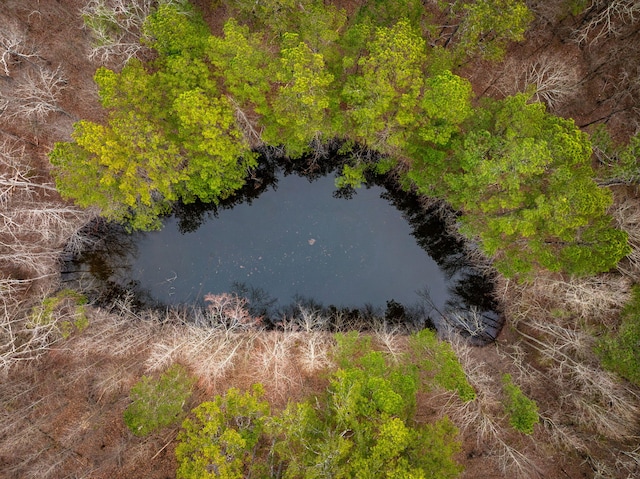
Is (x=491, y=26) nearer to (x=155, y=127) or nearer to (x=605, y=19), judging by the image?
(x=605, y=19)

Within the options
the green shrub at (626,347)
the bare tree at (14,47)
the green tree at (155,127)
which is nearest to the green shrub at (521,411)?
the green shrub at (626,347)

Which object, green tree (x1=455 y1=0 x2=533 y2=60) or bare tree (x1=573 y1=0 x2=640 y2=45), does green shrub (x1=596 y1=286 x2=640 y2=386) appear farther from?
bare tree (x1=573 y1=0 x2=640 y2=45)

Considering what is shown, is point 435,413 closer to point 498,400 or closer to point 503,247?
point 498,400

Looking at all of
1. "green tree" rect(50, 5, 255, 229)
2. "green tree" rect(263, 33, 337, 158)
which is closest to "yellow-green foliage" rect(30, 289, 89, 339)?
"green tree" rect(50, 5, 255, 229)

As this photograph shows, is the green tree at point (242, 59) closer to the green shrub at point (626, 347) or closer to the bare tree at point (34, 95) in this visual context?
the bare tree at point (34, 95)

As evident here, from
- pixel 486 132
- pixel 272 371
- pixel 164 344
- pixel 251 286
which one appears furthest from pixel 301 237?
pixel 486 132

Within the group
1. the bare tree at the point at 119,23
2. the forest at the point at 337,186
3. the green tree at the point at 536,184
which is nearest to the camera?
the green tree at the point at 536,184

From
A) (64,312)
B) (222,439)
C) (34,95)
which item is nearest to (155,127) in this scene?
(34,95)
